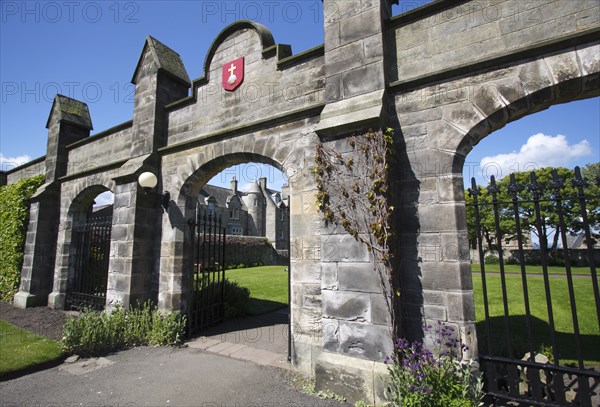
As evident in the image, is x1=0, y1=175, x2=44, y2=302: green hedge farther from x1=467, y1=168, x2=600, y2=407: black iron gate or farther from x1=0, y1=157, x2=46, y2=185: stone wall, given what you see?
x1=467, y1=168, x2=600, y2=407: black iron gate

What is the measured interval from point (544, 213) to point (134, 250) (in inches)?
1401

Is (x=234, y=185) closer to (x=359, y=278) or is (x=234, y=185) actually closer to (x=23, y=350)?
(x=23, y=350)

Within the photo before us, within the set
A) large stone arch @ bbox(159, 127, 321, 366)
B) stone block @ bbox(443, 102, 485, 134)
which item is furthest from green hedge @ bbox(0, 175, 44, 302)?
stone block @ bbox(443, 102, 485, 134)

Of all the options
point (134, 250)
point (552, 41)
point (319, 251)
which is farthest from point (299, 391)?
point (552, 41)

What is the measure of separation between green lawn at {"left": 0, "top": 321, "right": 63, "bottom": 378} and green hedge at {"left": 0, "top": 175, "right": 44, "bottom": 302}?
4.75 m

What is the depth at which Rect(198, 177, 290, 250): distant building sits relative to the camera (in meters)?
38.7

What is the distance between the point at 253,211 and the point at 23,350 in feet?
117

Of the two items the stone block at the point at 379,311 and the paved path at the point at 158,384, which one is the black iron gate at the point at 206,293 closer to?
the paved path at the point at 158,384

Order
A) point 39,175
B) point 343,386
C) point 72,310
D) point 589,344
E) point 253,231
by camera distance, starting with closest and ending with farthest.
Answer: point 343,386 → point 589,344 → point 72,310 → point 39,175 → point 253,231

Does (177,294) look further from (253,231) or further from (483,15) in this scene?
(253,231)

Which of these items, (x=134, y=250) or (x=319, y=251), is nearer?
(x=319, y=251)

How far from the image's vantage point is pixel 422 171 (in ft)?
13.4

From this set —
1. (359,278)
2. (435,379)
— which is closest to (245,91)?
(359,278)

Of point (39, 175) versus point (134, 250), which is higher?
point (39, 175)
